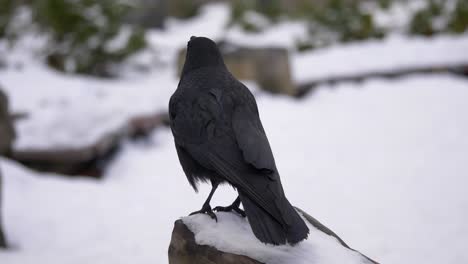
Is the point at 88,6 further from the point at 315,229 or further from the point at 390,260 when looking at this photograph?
the point at 315,229

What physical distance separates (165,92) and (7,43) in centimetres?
362

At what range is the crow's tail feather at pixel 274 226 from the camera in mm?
1374

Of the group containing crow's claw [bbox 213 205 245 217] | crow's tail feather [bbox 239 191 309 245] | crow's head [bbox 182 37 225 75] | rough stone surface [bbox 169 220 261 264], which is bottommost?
rough stone surface [bbox 169 220 261 264]

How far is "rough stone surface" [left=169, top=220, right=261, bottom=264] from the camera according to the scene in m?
1.58

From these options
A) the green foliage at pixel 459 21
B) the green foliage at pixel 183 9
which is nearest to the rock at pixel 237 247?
the green foliage at pixel 459 21

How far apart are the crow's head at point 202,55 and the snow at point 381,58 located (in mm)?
5877

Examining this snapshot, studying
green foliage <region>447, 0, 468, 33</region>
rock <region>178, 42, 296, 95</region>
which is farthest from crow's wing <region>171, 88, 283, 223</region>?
green foliage <region>447, 0, 468, 33</region>

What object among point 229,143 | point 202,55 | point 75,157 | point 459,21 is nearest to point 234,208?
point 229,143

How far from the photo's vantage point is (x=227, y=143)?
155 centimetres

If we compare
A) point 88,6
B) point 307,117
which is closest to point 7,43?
point 88,6

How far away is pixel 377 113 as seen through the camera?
6039mm

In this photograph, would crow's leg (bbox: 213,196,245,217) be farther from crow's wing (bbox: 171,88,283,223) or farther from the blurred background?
the blurred background

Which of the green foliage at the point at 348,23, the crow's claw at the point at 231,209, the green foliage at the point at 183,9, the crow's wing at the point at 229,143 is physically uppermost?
the green foliage at the point at 183,9

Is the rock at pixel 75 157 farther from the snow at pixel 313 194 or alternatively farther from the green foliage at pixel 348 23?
the green foliage at pixel 348 23
